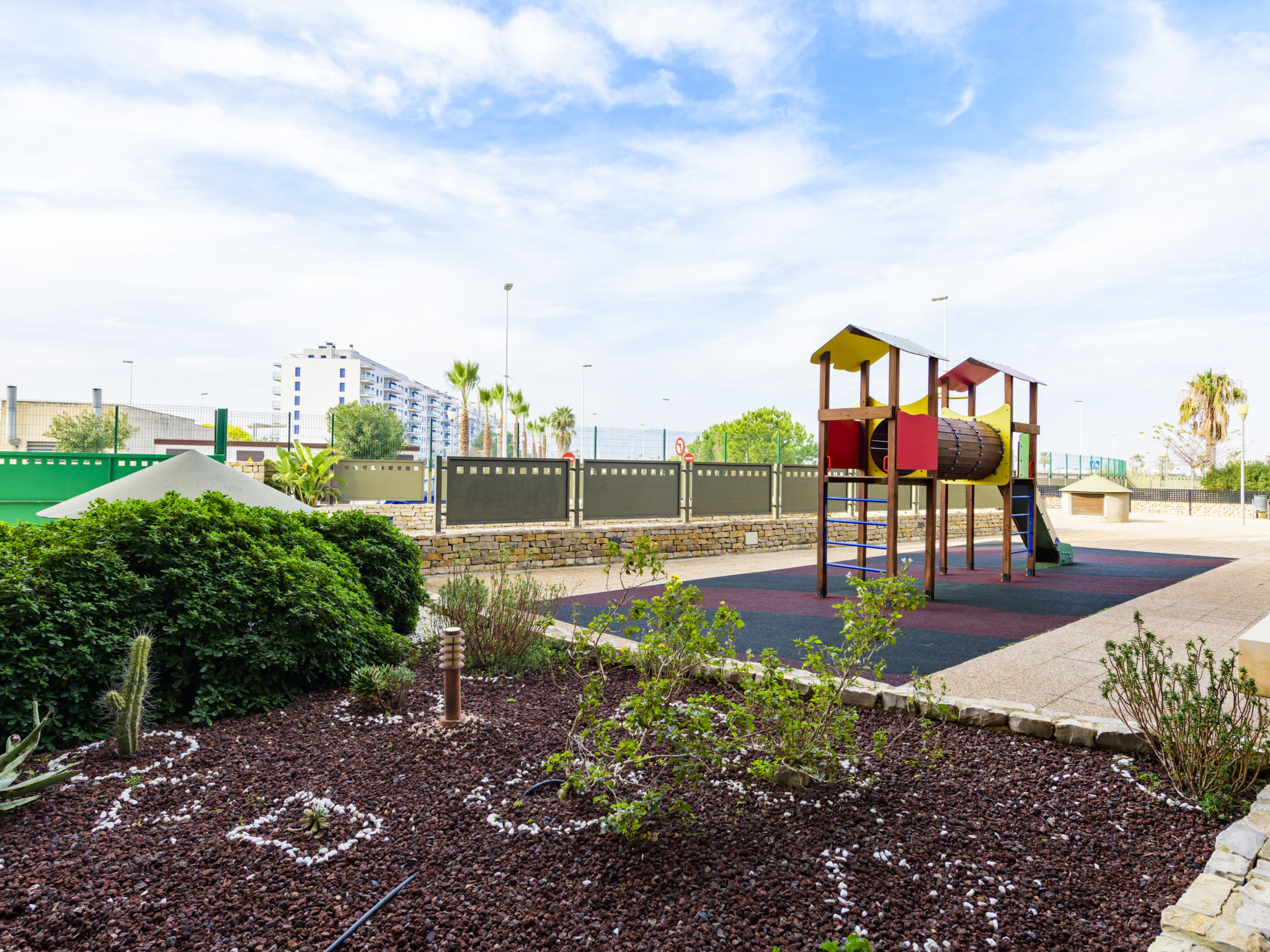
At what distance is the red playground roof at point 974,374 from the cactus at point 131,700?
32.5 ft

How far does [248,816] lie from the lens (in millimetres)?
2525

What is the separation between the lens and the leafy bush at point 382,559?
4949 millimetres

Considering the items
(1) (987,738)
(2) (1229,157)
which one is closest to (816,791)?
(1) (987,738)

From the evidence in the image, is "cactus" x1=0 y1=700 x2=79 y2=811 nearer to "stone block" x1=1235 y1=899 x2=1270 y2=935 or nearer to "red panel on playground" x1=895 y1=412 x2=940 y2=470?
"stone block" x1=1235 y1=899 x2=1270 y2=935

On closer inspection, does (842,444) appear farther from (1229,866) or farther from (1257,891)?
(1257,891)

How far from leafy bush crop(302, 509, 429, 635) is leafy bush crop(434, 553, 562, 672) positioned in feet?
0.83

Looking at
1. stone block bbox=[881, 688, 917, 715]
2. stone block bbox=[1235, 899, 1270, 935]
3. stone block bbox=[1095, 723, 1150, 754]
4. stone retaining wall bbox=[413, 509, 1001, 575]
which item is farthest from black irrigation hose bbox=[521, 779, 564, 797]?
stone retaining wall bbox=[413, 509, 1001, 575]

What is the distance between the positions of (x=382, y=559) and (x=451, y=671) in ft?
6.57

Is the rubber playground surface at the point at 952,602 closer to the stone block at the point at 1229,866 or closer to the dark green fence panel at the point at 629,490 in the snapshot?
the stone block at the point at 1229,866

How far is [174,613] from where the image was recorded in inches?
142

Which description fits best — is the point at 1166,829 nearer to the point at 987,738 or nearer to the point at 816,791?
the point at 987,738

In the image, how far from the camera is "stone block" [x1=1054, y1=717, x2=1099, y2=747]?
3.27 metres

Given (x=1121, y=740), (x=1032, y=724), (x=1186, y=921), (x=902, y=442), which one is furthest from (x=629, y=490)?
(x=1186, y=921)

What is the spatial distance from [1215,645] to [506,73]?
29.9 ft
